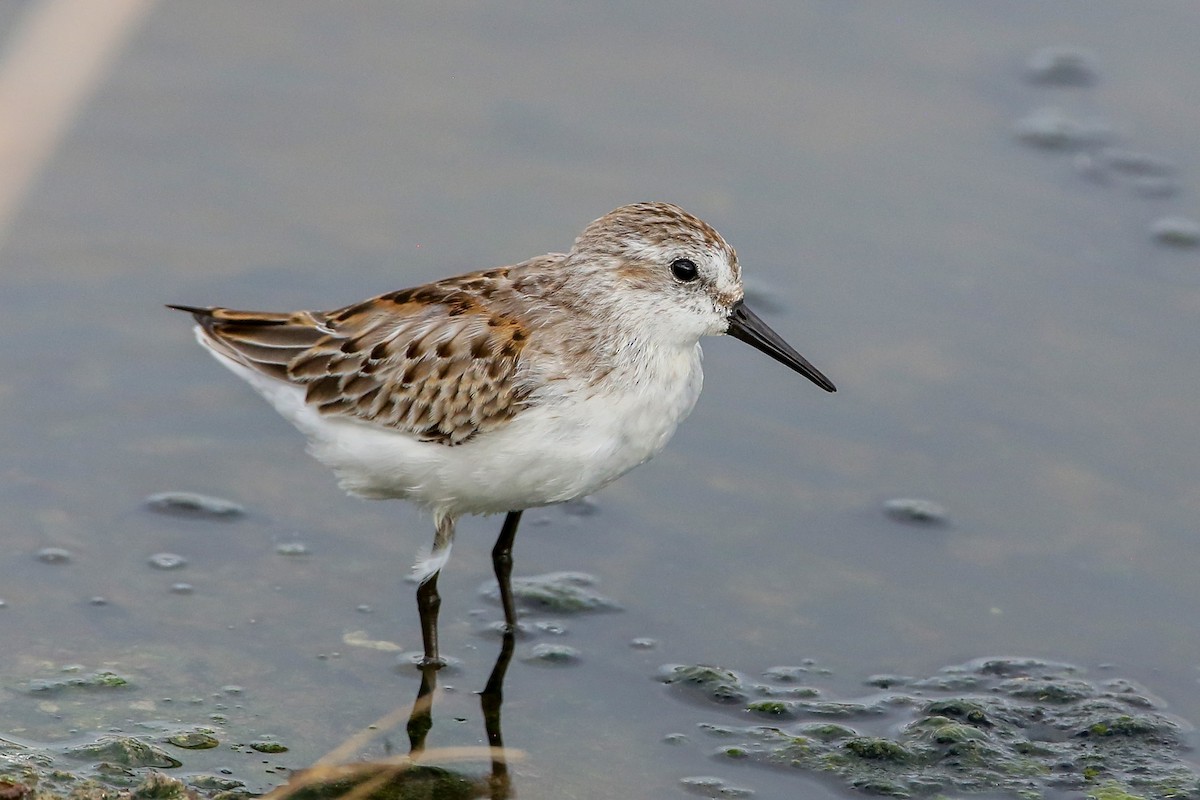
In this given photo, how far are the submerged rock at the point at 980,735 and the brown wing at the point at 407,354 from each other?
4.58ft

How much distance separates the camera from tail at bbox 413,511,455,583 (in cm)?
688

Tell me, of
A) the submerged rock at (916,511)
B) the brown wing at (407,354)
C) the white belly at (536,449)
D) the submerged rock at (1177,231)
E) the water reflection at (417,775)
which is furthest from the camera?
the submerged rock at (1177,231)

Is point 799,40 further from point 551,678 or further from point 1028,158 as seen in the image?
point 551,678

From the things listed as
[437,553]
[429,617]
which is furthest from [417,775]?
[437,553]

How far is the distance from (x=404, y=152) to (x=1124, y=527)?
4440mm

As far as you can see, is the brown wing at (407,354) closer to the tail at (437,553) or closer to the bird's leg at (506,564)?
the tail at (437,553)

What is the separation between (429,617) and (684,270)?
67.5 inches

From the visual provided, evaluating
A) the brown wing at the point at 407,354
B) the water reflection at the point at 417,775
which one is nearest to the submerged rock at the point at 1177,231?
the brown wing at the point at 407,354

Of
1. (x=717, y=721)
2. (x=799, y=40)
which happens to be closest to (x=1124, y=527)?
(x=717, y=721)

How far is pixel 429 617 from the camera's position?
6.89 metres

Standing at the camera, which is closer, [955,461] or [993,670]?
[993,670]

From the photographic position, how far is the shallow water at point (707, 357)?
6.92 m

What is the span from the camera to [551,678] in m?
6.90

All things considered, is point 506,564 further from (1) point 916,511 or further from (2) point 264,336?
(1) point 916,511
